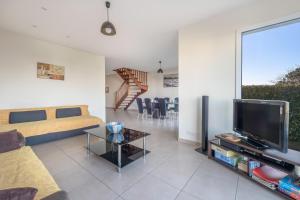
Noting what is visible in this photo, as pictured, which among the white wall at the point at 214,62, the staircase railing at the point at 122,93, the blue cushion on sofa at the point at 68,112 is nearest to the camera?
the white wall at the point at 214,62

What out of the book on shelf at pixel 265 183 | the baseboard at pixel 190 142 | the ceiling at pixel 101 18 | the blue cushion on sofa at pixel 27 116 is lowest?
the book on shelf at pixel 265 183

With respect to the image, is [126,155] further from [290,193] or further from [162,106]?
[162,106]

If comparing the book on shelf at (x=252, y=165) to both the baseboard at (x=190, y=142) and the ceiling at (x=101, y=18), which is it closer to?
the baseboard at (x=190, y=142)

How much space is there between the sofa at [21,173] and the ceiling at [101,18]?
7.29ft

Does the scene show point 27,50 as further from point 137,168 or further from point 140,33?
point 137,168

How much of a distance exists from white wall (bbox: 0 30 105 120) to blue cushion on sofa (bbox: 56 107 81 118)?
1.20 feet

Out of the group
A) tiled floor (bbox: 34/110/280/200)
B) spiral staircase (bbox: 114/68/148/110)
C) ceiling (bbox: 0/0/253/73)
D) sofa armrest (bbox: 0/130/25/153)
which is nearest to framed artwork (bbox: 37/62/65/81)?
ceiling (bbox: 0/0/253/73)

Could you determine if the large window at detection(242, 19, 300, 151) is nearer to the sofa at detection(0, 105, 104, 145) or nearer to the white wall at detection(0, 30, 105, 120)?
the sofa at detection(0, 105, 104, 145)

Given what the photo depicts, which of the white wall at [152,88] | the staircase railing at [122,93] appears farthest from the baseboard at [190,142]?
the staircase railing at [122,93]

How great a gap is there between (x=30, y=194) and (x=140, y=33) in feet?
11.9

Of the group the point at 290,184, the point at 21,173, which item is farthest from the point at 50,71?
the point at 290,184

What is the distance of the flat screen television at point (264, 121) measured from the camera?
166cm

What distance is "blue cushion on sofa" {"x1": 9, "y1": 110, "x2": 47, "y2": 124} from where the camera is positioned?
3.37 metres

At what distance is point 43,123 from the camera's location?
3381mm
